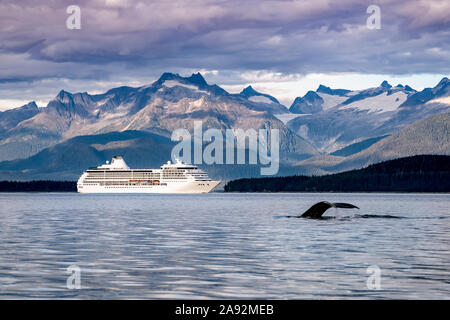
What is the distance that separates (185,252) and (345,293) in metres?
21.8

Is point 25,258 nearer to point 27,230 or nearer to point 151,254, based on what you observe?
point 151,254

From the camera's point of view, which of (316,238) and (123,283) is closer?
(123,283)

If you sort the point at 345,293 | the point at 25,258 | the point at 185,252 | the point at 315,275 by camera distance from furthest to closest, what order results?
the point at 185,252 < the point at 25,258 < the point at 315,275 < the point at 345,293

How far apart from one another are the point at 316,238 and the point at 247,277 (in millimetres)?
26940

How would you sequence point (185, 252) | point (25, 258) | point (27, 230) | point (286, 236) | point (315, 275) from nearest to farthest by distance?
point (315, 275), point (25, 258), point (185, 252), point (286, 236), point (27, 230)

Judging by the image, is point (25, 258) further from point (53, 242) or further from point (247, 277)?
point (247, 277)

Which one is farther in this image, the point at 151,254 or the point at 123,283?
the point at 151,254
